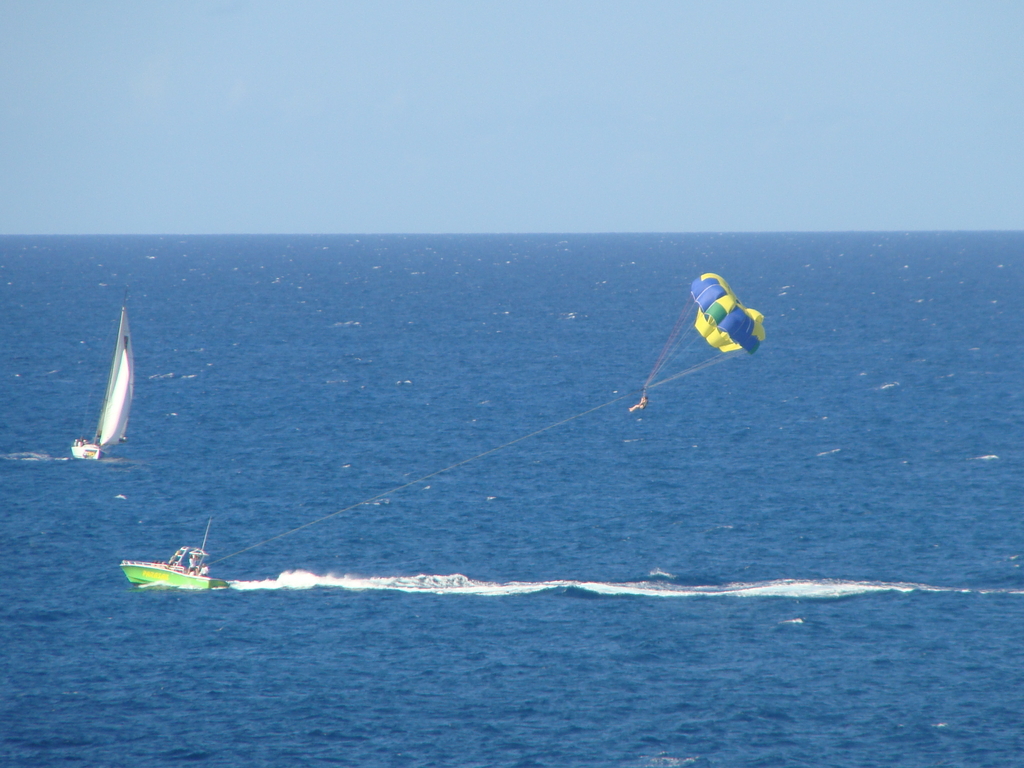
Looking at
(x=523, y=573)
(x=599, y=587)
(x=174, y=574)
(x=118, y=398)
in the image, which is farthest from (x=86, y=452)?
(x=599, y=587)

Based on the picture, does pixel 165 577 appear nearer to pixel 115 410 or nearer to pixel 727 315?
pixel 727 315

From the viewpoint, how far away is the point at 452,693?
48.7 m

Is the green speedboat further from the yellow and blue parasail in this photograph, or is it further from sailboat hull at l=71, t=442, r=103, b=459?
the yellow and blue parasail

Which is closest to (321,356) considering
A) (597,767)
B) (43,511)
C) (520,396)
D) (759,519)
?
(520,396)

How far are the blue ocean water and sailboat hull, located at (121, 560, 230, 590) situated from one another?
749 millimetres

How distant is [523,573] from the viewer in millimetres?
63188

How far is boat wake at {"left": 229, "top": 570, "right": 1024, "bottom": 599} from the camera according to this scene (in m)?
60.1

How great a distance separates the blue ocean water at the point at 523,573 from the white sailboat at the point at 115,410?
2.42 metres

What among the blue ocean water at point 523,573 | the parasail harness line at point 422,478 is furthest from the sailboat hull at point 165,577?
the parasail harness line at point 422,478

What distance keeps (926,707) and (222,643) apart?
32528 mm

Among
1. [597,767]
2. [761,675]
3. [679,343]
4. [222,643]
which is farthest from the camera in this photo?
[679,343]

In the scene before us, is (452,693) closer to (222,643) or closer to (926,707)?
(222,643)

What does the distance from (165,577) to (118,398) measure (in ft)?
116

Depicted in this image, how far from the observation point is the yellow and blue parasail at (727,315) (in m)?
54.1
